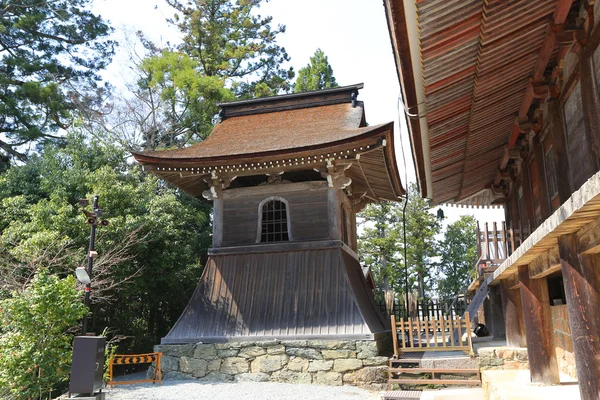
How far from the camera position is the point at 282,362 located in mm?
11047

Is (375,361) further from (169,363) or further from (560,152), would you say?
(560,152)

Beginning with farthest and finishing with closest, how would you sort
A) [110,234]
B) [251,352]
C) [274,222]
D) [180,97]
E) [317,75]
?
[317,75] → [180,97] → [110,234] → [274,222] → [251,352]

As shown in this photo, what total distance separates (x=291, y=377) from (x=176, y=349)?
2.90m

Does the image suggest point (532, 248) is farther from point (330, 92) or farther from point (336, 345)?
point (330, 92)

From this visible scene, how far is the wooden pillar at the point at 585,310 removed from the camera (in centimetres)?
375

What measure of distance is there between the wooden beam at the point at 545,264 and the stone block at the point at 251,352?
6.86m

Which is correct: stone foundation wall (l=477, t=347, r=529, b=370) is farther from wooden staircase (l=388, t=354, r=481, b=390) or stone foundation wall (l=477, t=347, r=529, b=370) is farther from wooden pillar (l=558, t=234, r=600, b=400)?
wooden pillar (l=558, t=234, r=600, b=400)

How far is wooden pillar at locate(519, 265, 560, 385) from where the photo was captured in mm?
5941

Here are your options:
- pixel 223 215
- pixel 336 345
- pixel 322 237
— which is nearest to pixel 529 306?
pixel 336 345

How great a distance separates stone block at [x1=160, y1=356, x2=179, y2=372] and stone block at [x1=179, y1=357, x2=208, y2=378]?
0.34 ft

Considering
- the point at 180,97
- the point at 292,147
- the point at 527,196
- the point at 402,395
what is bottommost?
the point at 402,395

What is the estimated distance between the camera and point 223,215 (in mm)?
13234

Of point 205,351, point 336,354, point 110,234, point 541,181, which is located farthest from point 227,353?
point 541,181

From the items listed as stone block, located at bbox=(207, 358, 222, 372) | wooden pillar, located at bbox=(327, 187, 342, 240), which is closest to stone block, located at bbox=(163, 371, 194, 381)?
stone block, located at bbox=(207, 358, 222, 372)
